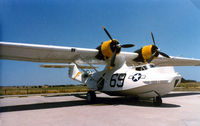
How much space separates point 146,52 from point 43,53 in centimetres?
737

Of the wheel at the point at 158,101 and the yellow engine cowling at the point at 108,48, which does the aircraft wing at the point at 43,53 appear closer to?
the yellow engine cowling at the point at 108,48

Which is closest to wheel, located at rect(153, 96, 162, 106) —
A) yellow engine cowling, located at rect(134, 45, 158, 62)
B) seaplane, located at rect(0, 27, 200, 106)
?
seaplane, located at rect(0, 27, 200, 106)

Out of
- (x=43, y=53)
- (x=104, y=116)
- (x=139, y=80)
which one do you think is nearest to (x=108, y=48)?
(x=139, y=80)

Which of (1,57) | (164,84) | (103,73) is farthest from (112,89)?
(1,57)

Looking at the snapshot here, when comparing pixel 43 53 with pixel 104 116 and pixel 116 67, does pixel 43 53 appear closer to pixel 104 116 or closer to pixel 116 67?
pixel 116 67

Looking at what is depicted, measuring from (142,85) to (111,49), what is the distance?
293cm

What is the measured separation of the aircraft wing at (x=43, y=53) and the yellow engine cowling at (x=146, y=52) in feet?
4.27

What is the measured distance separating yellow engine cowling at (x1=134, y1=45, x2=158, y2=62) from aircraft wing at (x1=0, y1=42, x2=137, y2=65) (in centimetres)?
130

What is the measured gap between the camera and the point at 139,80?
346 inches

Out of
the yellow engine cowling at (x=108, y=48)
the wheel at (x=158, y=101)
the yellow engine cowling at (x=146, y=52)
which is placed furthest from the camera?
the yellow engine cowling at (x=146, y=52)

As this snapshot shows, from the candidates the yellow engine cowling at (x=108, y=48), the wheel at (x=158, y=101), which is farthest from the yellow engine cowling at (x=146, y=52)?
the wheel at (x=158, y=101)

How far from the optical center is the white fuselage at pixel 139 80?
8.09 metres

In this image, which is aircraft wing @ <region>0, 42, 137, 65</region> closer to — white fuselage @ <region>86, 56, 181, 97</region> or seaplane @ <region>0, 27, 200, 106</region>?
seaplane @ <region>0, 27, 200, 106</region>

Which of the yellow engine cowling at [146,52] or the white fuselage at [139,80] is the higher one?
the yellow engine cowling at [146,52]
